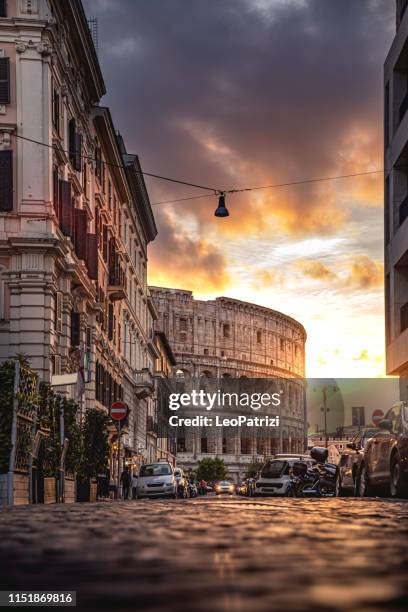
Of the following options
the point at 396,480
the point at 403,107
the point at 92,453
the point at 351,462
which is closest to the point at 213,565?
the point at 396,480

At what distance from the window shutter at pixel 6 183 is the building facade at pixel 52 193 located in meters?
0.03

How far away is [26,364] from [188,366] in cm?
11551

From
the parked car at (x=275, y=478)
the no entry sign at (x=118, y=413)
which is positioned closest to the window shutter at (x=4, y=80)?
the no entry sign at (x=118, y=413)

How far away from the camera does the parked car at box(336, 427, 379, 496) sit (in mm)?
22188

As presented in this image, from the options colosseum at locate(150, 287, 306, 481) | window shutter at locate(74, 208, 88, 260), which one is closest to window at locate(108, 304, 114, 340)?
window shutter at locate(74, 208, 88, 260)

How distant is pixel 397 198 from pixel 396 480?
2097 cm

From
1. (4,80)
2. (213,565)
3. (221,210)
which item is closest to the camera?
(213,565)

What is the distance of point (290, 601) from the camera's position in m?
2.98

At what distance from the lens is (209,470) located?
130125 mm

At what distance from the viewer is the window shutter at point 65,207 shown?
113ft

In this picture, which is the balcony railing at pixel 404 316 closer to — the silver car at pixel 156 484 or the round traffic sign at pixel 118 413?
the round traffic sign at pixel 118 413

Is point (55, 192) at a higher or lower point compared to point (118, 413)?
higher

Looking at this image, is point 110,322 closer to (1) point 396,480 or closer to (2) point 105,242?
(2) point 105,242

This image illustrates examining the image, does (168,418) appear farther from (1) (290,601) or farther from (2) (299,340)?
(1) (290,601)
